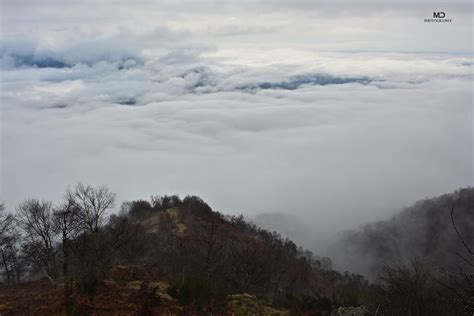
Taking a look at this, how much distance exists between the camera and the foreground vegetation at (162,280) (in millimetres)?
14078

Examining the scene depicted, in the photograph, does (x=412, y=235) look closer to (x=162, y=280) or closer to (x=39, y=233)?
(x=39, y=233)

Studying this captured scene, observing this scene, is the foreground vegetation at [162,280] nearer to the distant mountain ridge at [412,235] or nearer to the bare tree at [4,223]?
the bare tree at [4,223]

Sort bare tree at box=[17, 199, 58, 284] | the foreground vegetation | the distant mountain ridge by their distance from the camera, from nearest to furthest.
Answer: the foreground vegetation
bare tree at box=[17, 199, 58, 284]
the distant mountain ridge

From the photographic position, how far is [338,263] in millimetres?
157625

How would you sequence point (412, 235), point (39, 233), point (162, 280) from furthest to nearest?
1. point (412, 235)
2. point (39, 233)
3. point (162, 280)

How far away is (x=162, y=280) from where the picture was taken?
70.9ft

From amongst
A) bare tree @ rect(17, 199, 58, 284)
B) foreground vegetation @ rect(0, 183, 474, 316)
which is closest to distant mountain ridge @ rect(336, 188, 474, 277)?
foreground vegetation @ rect(0, 183, 474, 316)

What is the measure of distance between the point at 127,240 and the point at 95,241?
11079mm

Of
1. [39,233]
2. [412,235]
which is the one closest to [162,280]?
[39,233]

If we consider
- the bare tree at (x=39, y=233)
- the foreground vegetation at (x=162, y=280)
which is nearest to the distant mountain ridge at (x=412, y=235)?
the foreground vegetation at (x=162, y=280)

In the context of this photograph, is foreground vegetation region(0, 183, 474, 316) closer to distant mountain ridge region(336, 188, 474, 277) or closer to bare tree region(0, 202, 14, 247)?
bare tree region(0, 202, 14, 247)

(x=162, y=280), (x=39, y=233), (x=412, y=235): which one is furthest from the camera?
(x=412, y=235)

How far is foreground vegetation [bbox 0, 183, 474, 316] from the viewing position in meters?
14.1

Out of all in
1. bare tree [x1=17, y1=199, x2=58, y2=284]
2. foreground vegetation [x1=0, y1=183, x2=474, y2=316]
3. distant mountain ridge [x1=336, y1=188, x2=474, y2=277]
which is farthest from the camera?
distant mountain ridge [x1=336, y1=188, x2=474, y2=277]
